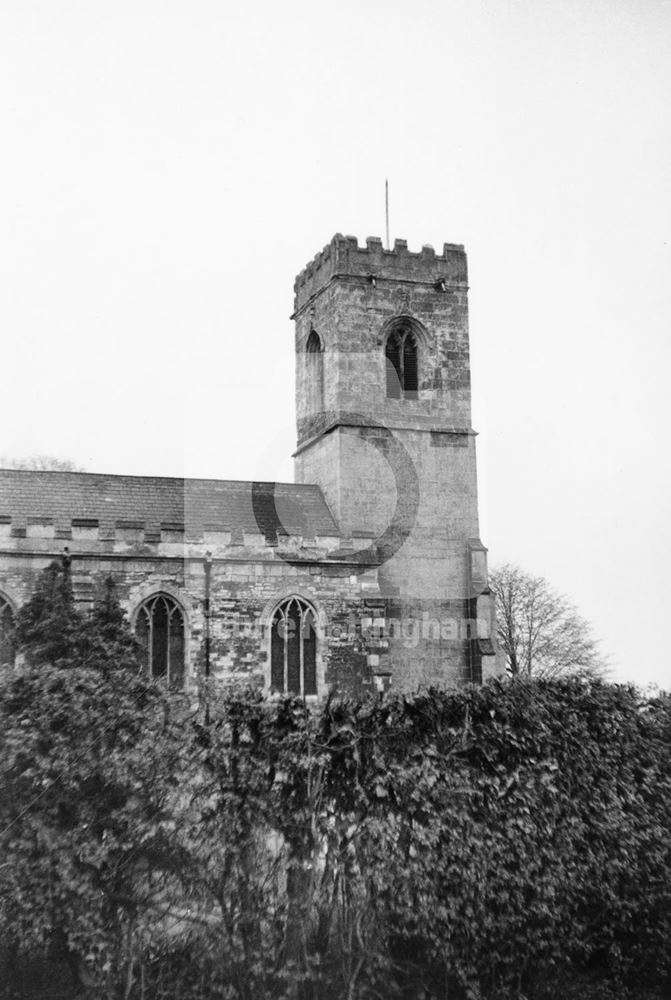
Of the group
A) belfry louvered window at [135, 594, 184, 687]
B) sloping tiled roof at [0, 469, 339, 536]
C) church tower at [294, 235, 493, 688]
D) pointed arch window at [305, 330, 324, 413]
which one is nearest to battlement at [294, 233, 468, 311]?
church tower at [294, 235, 493, 688]

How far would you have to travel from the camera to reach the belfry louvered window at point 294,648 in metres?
27.2

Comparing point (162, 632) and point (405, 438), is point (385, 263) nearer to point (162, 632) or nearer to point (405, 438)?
point (405, 438)

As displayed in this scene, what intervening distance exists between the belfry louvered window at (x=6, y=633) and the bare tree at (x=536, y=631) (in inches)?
995

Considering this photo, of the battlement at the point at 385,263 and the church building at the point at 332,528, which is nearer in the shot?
the church building at the point at 332,528

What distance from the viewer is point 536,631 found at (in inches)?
1852

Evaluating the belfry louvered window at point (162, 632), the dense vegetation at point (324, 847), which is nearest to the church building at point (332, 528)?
the belfry louvered window at point (162, 632)

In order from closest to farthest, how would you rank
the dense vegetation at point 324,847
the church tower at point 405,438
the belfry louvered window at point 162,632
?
the dense vegetation at point 324,847 < the belfry louvered window at point 162,632 < the church tower at point 405,438

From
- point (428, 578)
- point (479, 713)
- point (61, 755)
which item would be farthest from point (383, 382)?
point (61, 755)

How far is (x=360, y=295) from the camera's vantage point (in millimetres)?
32125

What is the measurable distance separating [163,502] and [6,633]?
6197mm

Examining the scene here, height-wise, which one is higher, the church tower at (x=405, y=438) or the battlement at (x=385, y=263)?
the battlement at (x=385, y=263)

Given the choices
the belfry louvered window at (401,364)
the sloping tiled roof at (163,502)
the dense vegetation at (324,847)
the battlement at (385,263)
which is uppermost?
the battlement at (385,263)

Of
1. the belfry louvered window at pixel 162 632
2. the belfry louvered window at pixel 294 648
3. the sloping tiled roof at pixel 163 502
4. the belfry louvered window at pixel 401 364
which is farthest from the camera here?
the belfry louvered window at pixel 401 364

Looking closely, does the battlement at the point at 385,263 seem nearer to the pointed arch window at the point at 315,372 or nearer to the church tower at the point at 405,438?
the church tower at the point at 405,438
